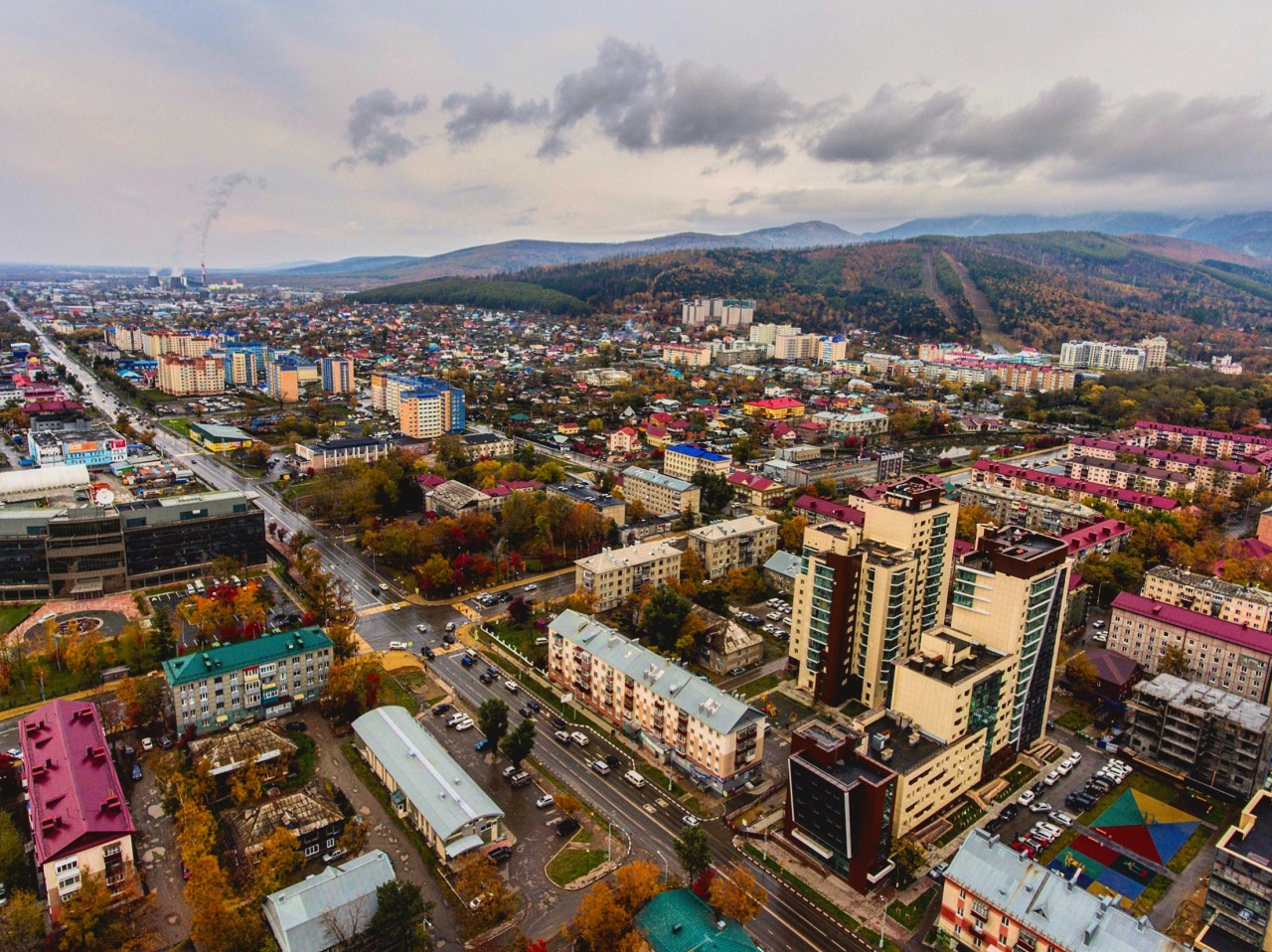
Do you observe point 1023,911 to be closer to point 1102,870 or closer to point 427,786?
point 1102,870

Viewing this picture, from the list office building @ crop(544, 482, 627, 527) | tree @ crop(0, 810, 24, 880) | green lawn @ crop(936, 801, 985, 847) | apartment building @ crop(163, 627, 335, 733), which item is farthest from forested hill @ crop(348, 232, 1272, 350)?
tree @ crop(0, 810, 24, 880)

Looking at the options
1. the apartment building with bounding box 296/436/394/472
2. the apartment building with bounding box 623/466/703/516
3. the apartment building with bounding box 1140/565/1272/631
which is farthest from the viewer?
the apartment building with bounding box 296/436/394/472

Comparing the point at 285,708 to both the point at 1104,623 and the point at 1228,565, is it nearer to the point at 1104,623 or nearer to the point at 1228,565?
the point at 1104,623

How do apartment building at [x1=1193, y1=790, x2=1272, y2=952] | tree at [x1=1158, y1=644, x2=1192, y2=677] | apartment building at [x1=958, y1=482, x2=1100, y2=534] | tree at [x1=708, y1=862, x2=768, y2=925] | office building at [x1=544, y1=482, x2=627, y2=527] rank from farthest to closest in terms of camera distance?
office building at [x1=544, y1=482, x2=627, y2=527]
apartment building at [x1=958, y1=482, x2=1100, y2=534]
tree at [x1=1158, y1=644, x2=1192, y2=677]
tree at [x1=708, y1=862, x2=768, y2=925]
apartment building at [x1=1193, y1=790, x2=1272, y2=952]

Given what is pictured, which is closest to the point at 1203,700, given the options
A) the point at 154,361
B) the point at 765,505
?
the point at 765,505

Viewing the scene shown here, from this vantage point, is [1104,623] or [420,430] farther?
[420,430]

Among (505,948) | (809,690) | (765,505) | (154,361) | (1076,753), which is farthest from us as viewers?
(154,361)

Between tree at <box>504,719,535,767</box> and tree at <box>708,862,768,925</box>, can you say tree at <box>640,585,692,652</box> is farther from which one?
tree at <box>708,862,768,925</box>

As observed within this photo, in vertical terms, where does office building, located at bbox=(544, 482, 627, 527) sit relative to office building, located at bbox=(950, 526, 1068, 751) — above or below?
below
